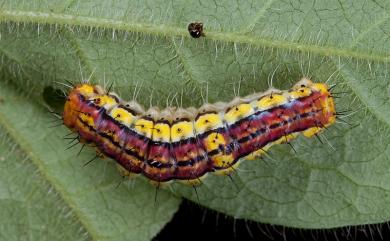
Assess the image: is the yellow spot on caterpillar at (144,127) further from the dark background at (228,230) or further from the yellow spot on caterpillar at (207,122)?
the dark background at (228,230)

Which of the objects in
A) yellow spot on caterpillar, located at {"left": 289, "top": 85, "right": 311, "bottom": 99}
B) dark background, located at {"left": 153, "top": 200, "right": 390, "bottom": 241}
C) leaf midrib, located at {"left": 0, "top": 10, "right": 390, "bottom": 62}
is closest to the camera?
leaf midrib, located at {"left": 0, "top": 10, "right": 390, "bottom": 62}

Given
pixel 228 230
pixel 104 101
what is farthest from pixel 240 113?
pixel 228 230

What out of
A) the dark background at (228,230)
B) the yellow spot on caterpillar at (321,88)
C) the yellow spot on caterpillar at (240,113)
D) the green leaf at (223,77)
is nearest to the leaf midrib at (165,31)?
the green leaf at (223,77)

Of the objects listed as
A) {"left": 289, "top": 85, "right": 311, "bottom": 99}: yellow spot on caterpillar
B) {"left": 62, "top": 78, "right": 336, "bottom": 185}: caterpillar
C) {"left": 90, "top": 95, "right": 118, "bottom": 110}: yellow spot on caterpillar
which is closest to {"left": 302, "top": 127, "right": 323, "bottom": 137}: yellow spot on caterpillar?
{"left": 62, "top": 78, "right": 336, "bottom": 185}: caterpillar

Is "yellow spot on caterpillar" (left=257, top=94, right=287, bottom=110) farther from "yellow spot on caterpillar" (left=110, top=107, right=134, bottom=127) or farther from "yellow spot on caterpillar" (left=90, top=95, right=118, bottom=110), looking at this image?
"yellow spot on caterpillar" (left=90, top=95, right=118, bottom=110)

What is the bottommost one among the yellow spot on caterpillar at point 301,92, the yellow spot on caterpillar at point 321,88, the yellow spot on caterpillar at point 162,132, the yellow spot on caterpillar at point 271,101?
the yellow spot on caterpillar at point 162,132
